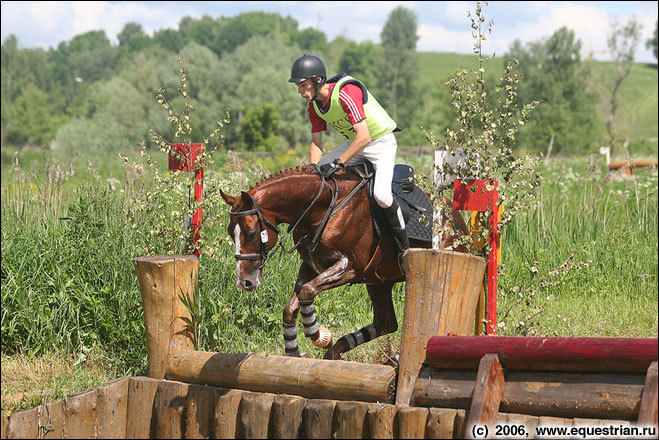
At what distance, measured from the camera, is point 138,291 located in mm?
6430

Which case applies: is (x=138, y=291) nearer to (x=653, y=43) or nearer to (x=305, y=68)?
(x=305, y=68)

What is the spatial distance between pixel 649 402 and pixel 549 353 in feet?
1.70

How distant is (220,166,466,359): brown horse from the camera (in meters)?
4.68

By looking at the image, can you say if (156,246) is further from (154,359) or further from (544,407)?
(544,407)

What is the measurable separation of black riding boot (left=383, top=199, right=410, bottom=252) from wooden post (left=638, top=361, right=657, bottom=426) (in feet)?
7.61

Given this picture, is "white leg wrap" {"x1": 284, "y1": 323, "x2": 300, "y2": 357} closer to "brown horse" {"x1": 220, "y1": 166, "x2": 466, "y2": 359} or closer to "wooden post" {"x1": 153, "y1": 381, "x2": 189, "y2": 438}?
"brown horse" {"x1": 220, "y1": 166, "x2": 466, "y2": 359}

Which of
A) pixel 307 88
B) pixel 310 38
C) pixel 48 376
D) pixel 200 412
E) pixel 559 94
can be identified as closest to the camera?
pixel 200 412

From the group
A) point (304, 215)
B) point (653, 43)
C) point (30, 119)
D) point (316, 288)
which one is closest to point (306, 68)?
point (304, 215)

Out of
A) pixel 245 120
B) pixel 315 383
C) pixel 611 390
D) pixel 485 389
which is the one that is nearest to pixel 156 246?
pixel 315 383

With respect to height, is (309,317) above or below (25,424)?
above

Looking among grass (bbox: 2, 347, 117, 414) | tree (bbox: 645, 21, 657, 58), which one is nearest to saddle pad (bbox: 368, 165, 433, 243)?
grass (bbox: 2, 347, 117, 414)

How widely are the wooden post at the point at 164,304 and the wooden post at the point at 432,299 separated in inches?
63.3

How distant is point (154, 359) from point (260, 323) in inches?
78.2

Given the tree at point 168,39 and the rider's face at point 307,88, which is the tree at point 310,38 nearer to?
the tree at point 168,39
